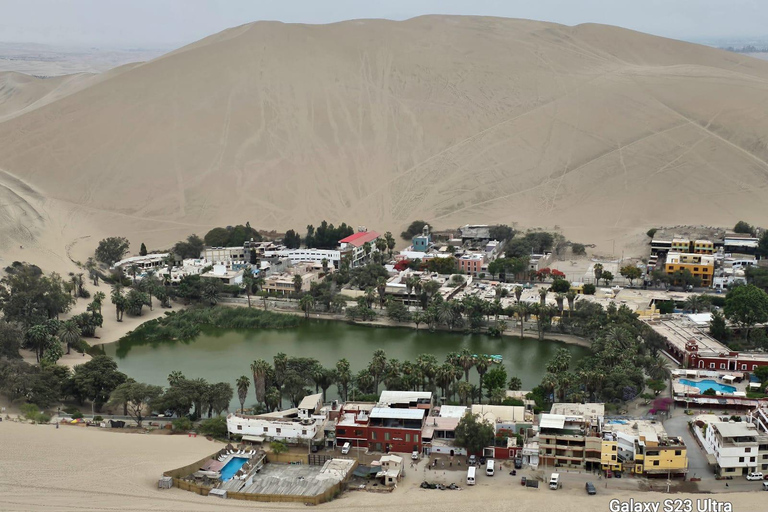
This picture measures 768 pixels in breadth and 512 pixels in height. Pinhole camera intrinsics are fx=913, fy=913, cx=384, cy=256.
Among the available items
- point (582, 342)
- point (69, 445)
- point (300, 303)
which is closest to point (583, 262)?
point (582, 342)

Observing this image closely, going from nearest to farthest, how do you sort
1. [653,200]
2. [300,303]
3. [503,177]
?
[300,303]
[653,200]
[503,177]

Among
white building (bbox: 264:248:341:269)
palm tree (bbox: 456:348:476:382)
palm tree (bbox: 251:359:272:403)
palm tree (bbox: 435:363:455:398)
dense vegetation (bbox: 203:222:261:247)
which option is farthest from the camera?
dense vegetation (bbox: 203:222:261:247)

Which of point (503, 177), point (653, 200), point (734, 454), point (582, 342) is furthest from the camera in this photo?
point (503, 177)

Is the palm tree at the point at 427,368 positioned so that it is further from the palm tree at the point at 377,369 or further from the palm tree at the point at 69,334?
the palm tree at the point at 69,334

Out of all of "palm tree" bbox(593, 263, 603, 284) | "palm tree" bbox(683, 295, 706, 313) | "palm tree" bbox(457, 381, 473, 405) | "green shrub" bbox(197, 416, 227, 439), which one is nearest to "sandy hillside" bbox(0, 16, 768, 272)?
"palm tree" bbox(593, 263, 603, 284)

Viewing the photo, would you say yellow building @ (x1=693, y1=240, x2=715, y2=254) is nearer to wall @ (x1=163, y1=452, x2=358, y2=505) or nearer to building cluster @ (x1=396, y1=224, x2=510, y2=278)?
building cluster @ (x1=396, y1=224, x2=510, y2=278)

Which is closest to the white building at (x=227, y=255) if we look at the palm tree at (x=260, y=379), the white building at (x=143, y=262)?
the white building at (x=143, y=262)

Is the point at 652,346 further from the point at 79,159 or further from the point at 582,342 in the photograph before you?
the point at 79,159

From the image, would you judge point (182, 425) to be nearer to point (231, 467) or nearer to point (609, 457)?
point (231, 467)
